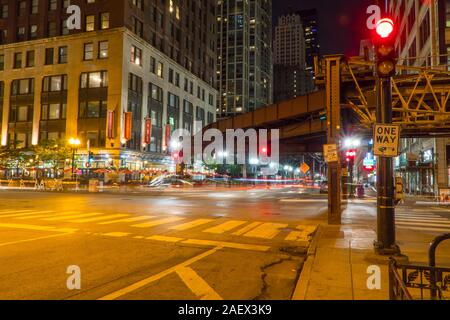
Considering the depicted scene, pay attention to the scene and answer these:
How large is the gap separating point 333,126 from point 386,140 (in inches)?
279

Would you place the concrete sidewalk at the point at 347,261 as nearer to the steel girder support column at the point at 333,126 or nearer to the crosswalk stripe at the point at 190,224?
the steel girder support column at the point at 333,126

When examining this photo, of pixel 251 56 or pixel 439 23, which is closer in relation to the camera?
pixel 439 23

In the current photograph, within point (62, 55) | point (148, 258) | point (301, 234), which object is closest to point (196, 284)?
point (148, 258)

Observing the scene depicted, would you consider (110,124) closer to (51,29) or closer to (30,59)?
(30,59)

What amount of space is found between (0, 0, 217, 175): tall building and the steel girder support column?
126 feet

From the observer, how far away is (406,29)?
4709 cm

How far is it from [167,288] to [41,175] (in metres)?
54.4

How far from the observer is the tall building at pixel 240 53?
153 metres

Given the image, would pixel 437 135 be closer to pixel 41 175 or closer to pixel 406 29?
pixel 406 29

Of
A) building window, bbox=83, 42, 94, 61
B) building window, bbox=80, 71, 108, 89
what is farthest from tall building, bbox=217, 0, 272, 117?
building window, bbox=80, 71, 108, 89

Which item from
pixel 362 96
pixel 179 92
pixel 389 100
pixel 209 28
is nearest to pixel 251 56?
pixel 209 28

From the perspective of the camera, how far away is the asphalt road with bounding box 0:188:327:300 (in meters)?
6.22

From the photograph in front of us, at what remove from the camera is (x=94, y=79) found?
2078 inches

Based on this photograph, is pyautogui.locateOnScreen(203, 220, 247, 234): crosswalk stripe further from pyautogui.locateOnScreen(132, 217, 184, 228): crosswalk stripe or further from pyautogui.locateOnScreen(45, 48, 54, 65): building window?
pyautogui.locateOnScreen(45, 48, 54, 65): building window
